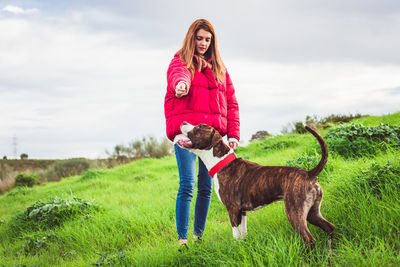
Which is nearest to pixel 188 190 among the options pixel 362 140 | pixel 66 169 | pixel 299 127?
pixel 362 140

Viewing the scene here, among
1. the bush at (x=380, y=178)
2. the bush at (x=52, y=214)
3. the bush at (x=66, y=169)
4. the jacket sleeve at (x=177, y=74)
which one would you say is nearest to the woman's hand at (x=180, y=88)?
the jacket sleeve at (x=177, y=74)

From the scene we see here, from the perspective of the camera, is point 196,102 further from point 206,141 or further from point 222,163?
point 222,163

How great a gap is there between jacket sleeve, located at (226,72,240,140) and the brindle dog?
0.71 meters

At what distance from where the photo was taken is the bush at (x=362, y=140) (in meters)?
6.11

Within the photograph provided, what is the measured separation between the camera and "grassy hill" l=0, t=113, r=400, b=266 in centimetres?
268

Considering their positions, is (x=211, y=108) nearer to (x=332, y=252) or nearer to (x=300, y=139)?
(x=332, y=252)

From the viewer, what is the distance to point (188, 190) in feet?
11.7

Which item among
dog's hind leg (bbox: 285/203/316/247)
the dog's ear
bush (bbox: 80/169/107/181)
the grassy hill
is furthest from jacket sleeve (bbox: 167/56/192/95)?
bush (bbox: 80/169/107/181)

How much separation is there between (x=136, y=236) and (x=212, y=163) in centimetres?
241

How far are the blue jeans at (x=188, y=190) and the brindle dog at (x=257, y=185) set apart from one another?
30cm

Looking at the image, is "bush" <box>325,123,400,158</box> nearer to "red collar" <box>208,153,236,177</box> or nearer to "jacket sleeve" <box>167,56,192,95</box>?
"red collar" <box>208,153,236,177</box>

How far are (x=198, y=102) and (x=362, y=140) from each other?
446cm

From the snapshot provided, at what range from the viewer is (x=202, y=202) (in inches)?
145

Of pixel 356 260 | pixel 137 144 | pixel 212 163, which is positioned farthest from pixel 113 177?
pixel 356 260
